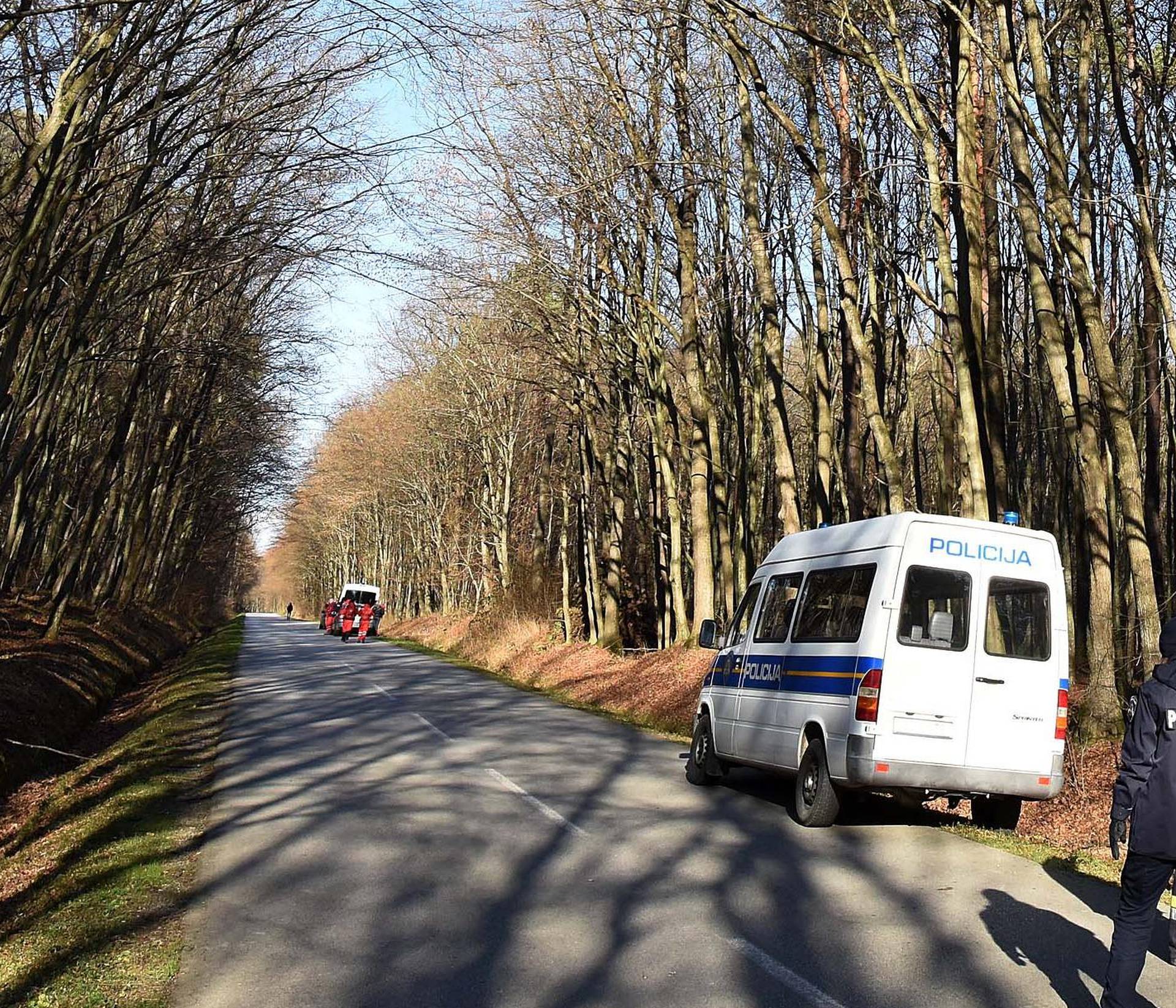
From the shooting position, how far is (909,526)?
948cm

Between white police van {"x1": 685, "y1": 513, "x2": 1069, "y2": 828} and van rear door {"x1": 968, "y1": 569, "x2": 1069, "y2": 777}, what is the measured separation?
0.01m

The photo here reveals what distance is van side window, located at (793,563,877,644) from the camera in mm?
9719

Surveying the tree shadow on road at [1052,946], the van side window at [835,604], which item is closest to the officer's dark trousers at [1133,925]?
the tree shadow on road at [1052,946]

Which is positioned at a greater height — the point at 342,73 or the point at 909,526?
the point at 342,73

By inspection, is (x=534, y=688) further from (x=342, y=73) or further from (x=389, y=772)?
(x=342, y=73)

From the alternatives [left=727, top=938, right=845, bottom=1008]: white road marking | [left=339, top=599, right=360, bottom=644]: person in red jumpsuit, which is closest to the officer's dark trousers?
[left=727, top=938, right=845, bottom=1008]: white road marking

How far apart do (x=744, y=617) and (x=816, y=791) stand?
9.44ft

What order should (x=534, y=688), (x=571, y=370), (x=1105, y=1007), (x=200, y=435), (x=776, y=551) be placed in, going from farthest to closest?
1. (x=200, y=435)
2. (x=571, y=370)
3. (x=534, y=688)
4. (x=776, y=551)
5. (x=1105, y=1007)

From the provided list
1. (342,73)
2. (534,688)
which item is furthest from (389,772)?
(534,688)

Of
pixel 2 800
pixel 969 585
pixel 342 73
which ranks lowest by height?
pixel 2 800

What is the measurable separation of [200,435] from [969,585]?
112 ft

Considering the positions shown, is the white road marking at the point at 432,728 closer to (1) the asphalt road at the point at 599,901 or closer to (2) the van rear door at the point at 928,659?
(1) the asphalt road at the point at 599,901

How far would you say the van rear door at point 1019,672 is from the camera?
9391mm

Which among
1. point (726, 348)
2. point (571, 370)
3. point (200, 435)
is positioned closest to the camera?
point (726, 348)
